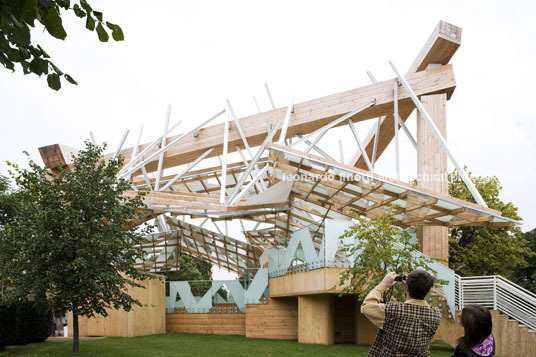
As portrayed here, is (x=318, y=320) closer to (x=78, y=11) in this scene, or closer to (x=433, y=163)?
(x=433, y=163)

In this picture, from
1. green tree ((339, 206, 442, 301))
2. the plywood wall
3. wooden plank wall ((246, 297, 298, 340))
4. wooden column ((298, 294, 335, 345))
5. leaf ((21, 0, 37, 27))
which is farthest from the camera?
the plywood wall

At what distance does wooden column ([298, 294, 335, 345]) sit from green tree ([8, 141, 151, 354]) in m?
5.49

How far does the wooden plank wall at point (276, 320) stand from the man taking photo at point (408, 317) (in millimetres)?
16129

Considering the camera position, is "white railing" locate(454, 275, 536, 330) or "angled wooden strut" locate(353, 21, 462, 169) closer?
"white railing" locate(454, 275, 536, 330)

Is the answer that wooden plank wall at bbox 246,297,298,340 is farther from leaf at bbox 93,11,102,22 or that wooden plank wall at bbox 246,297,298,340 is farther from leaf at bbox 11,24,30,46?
leaf at bbox 11,24,30,46

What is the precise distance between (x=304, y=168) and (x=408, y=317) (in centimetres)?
1204

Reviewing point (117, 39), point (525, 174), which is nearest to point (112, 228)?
point (117, 39)

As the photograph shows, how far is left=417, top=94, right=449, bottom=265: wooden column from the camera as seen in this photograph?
15.9m

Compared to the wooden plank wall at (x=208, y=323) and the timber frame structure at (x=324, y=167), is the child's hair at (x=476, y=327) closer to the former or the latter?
the timber frame structure at (x=324, y=167)

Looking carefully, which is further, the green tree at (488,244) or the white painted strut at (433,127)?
the green tree at (488,244)

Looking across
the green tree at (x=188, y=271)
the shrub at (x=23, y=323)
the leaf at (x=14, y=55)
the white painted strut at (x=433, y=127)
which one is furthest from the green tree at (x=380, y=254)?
the green tree at (x=188, y=271)

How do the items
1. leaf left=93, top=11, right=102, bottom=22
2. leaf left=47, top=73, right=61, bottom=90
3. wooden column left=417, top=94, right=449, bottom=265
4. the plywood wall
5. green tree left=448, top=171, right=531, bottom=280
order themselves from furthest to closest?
green tree left=448, top=171, right=531, bottom=280 → the plywood wall → wooden column left=417, top=94, right=449, bottom=265 → leaf left=47, top=73, right=61, bottom=90 → leaf left=93, top=11, right=102, bottom=22

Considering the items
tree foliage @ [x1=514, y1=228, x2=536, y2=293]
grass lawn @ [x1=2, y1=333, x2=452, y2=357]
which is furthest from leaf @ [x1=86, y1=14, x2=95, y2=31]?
tree foliage @ [x1=514, y1=228, x2=536, y2=293]

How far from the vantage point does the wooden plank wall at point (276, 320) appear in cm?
1955
